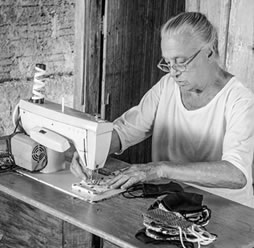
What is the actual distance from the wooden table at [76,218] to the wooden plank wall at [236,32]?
52.0 inches

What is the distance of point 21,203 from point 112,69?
1.86m

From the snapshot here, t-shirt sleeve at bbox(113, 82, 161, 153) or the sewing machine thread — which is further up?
the sewing machine thread

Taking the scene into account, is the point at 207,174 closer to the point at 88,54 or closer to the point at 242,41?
the point at 242,41

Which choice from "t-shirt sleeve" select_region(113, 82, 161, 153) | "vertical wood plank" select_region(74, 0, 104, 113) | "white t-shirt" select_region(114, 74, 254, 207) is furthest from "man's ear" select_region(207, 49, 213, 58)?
"vertical wood plank" select_region(74, 0, 104, 113)

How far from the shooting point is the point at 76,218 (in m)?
2.05

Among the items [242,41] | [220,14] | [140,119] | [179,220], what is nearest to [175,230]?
[179,220]

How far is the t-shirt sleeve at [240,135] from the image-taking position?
2.39 metres

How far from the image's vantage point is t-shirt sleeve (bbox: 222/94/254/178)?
2.39 metres

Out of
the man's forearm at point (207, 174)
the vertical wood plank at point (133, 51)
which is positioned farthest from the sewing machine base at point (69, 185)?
the vertical wood plank at point (133, 51)

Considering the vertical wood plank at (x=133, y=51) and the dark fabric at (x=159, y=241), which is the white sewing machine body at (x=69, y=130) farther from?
the vertical wood plank at (x=133, y=51)

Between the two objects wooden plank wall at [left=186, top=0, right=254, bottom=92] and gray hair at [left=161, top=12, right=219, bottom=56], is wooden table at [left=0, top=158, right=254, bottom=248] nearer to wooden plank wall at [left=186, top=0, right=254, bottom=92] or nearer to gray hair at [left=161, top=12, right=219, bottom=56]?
gray hair at [left=161, top=12, right=219, bottom=56]

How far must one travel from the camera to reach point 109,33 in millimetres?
3900

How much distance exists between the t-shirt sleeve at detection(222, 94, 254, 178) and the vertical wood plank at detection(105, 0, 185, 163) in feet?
5.10

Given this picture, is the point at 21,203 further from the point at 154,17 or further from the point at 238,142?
the point at 154,17
